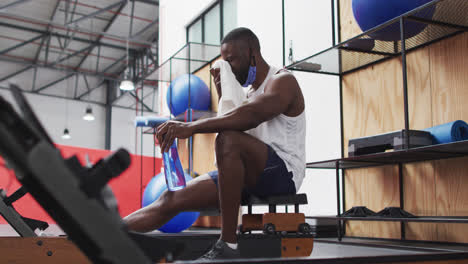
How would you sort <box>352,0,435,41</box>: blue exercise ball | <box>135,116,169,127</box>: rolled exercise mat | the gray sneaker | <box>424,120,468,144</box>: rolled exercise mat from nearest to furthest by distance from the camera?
1. the gray sneaker
2. <box>424,120,468,144</box>: rolled exercise mat
3. <box>352,0,435,41</box>: blue exercise ball
4. <box>135,116,169,127</box>: rolled exercise mat

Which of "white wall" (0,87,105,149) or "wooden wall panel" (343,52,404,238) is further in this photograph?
"white wall" (0,87,105,149)

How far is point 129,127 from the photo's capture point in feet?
56.0

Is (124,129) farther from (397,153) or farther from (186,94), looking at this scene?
(397,153)

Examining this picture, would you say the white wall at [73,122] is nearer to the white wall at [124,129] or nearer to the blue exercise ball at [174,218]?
the white wall at [124,129]

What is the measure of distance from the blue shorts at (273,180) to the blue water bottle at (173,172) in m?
0.12

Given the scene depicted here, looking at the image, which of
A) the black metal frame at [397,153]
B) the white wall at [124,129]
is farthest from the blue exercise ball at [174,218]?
the white wall at [124,129]

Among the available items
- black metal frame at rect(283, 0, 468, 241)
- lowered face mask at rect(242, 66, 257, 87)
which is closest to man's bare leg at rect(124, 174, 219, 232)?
lowered face mask at rect(242, 66, 257, 87)

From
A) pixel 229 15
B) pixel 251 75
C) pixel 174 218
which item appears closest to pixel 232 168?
pixel 251 75

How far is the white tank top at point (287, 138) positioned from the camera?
1790 mm

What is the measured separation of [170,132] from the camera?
60.7 inches

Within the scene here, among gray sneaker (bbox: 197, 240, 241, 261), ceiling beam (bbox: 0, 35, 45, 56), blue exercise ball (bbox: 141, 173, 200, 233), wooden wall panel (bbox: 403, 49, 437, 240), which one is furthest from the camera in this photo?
ceiling beam (bbox: 0, 35, 45, 56)

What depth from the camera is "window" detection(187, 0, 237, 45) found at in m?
5.89

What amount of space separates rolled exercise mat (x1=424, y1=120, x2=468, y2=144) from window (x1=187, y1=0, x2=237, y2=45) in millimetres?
3554

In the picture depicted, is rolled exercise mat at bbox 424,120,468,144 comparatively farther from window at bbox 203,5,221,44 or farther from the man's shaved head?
window at bbox 203,5,221,44
